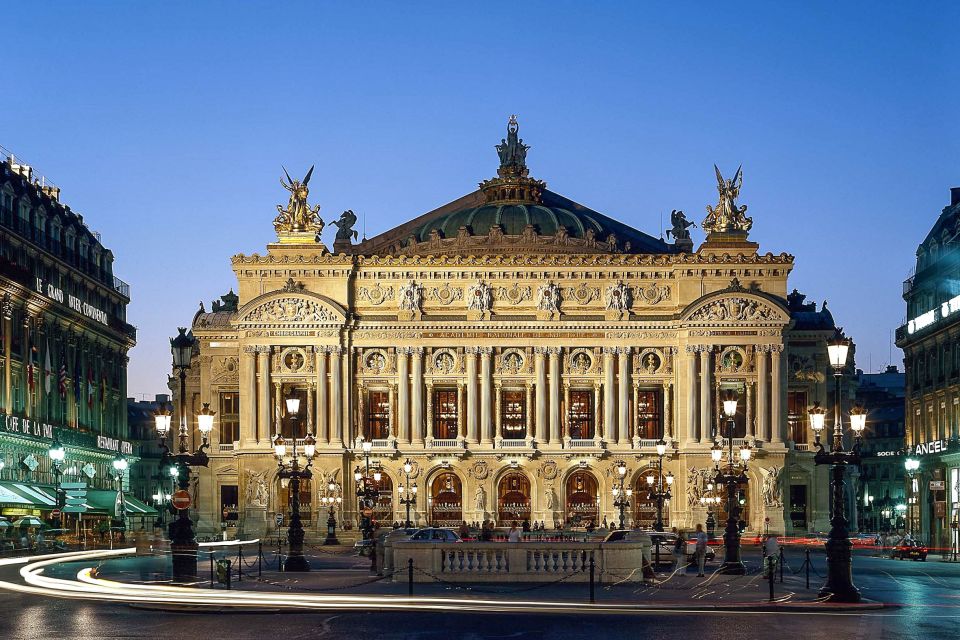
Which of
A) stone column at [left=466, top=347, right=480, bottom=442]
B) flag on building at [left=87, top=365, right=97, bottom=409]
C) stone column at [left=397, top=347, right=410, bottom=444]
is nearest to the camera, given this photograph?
flag on building at [left=87, top=365, right=97, bottom=409]

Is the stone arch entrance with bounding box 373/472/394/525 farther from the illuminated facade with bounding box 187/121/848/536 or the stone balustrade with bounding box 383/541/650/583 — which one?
the stone balustrade with bounding box 383/541/650/583

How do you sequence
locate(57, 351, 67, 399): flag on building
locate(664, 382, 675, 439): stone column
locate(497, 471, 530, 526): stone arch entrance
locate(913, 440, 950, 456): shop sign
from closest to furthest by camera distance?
locate(913, 440, 950, 456): shop sign, locate(57, 351, 67, 399): flag on building, locate(497, 471, 530, 526): stone arch entrance, locate(664, 382, 675, 439): stone column

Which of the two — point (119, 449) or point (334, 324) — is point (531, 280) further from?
point (119, 449)

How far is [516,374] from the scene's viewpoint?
116750mm

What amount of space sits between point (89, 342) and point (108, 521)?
15239mm

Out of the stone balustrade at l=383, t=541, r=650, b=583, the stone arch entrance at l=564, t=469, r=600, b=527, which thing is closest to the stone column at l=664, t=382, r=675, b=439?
the stone arch entrance at l=564, t=469, r=600, b=527

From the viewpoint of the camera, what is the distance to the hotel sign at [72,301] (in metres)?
102

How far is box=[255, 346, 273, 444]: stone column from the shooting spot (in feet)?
376

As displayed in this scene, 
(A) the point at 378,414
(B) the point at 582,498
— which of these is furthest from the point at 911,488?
(A) the point at 378,414

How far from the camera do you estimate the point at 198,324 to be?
12731 centimetres

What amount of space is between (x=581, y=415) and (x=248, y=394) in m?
24.7

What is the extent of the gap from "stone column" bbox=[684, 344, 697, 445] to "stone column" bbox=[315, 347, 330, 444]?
85.9 ft

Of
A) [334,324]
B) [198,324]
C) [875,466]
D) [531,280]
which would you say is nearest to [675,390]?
[531,280]

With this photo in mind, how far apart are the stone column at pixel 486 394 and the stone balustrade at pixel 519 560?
63.3m
